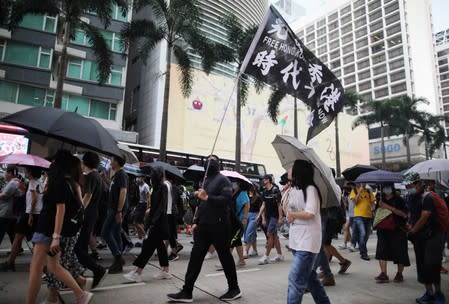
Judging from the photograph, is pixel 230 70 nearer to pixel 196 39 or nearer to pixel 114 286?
pixel 196 39

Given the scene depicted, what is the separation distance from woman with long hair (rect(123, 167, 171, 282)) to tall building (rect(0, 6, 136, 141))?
1756 cm

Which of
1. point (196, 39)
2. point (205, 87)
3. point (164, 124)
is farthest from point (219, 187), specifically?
point (205, 87)

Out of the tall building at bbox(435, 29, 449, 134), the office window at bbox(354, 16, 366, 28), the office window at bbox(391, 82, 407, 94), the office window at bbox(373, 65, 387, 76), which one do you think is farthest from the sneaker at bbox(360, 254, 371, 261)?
the tall building at bbox(435, 29, 449, 134)

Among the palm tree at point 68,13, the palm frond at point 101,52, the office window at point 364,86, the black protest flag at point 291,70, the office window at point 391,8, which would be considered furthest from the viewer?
the office window at point 364,86

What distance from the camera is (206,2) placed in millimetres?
36125

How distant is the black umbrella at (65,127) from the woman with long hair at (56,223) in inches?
8.8

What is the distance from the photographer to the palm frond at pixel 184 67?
19297mm

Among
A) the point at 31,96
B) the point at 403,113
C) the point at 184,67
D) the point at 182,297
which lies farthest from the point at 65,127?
the point at 403,113

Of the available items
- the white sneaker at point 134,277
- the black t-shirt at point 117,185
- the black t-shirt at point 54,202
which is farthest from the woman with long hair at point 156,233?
the black t-shirt at point 54,202

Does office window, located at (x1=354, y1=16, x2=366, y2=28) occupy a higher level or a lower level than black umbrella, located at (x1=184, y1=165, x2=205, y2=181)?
higher

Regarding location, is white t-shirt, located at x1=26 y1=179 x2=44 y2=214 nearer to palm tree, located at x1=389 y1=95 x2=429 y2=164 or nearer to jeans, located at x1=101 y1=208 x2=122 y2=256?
jeans, located at x1=101 y1=208 x2=122 y2=256

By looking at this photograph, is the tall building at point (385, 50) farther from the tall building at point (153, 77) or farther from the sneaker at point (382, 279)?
the sneaker at point (382, 279)

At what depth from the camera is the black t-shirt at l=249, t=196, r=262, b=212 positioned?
8055mm

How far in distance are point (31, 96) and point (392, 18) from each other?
73.8 metres
